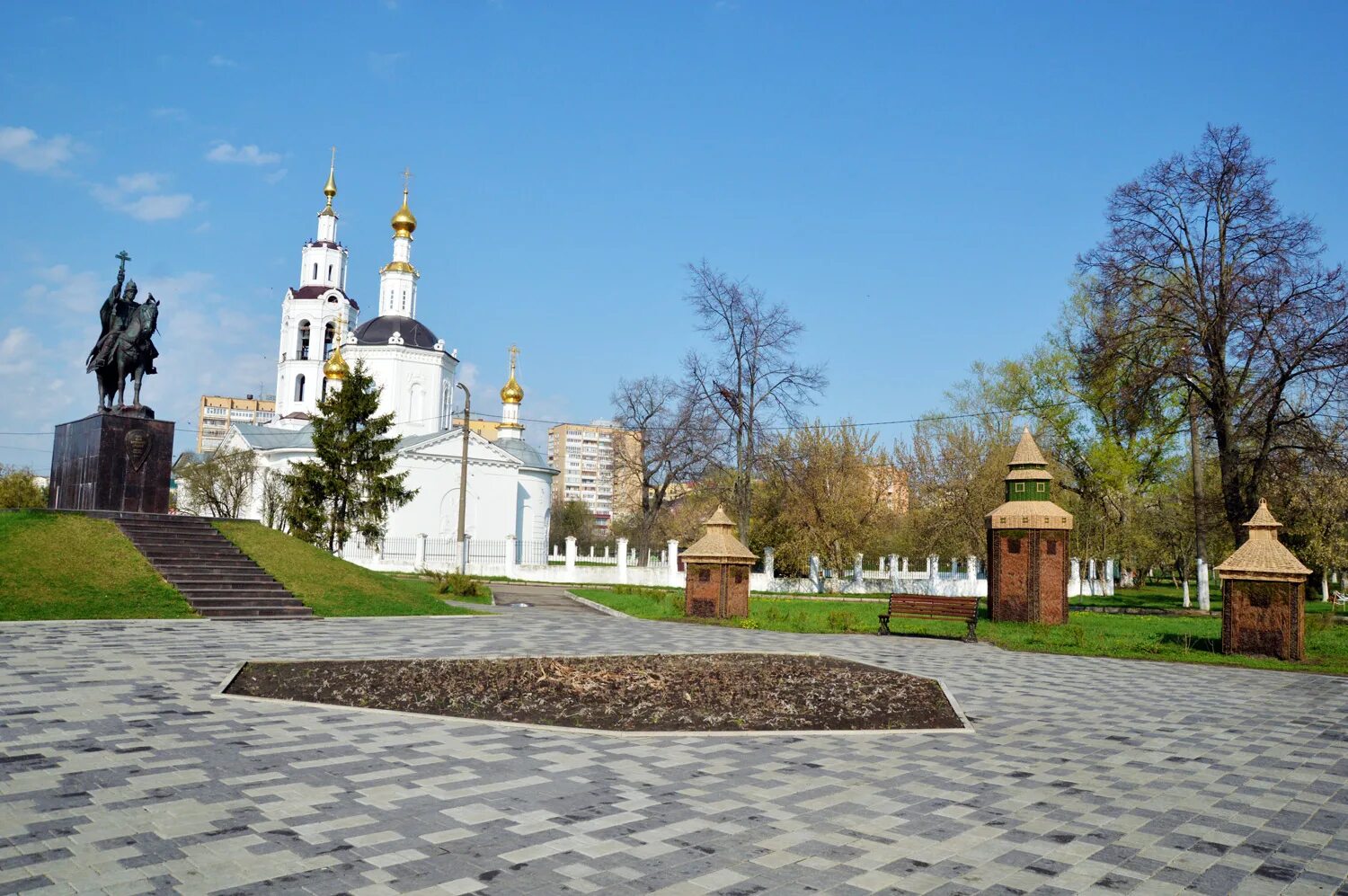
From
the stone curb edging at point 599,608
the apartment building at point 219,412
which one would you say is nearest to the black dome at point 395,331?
the stone curb edging at point 599,608

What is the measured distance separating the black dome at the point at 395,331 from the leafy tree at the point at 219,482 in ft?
35.5

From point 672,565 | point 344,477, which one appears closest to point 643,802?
point 344,477

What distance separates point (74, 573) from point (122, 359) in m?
5.69

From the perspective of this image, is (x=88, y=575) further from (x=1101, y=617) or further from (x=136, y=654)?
(x=1101, y=617)

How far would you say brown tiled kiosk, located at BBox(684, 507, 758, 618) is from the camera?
1955 centimetres

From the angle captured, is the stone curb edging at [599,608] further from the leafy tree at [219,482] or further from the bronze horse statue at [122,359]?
the leafy tree at [219,482]

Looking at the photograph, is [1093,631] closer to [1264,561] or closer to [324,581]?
[1264,561]

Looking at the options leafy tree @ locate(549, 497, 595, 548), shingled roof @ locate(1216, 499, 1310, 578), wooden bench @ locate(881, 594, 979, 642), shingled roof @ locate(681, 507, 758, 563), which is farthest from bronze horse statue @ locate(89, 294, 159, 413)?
leafy tree @ locate(549, 497, 595, 548)

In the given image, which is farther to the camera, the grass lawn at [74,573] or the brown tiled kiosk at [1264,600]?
the grass lawn at [74,573]

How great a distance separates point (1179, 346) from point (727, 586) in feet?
51.8

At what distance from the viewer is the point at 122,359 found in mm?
20438

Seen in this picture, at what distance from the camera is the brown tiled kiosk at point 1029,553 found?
63.5ft

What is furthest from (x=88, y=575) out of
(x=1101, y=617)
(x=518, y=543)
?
(x=518, y=543)

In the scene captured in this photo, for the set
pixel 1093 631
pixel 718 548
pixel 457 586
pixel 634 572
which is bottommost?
pixel 1093 631
